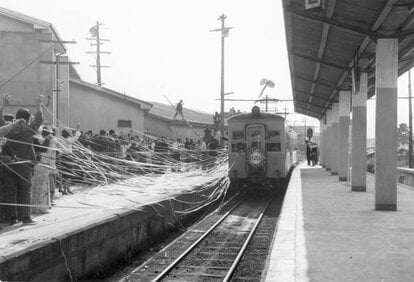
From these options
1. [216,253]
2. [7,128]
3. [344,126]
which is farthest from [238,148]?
[7,128]

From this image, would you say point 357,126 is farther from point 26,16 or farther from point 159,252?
point 26,16

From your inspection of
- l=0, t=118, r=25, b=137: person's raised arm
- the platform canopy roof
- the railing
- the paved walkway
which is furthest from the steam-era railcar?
l=0, t=118, r=25, b=137: person's raised arm

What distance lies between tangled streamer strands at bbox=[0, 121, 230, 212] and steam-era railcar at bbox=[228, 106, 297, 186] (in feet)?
2.51

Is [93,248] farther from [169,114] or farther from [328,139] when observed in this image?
[169,114]

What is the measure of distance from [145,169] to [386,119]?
541 centimetres

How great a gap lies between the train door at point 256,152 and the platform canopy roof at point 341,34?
266 centimetres

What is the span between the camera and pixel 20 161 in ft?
28.9

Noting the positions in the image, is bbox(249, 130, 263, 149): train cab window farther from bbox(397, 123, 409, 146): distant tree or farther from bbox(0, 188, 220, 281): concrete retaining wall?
bbox(397, 123, 409, 146): distant tree

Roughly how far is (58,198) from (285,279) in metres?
7.67

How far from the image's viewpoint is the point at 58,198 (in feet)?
41.9

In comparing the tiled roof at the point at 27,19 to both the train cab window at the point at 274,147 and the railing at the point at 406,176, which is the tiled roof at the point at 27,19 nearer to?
the train cab window at the point at 274,147

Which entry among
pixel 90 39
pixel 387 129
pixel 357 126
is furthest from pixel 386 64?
pixel 90 39

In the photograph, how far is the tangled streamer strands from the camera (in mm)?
10367

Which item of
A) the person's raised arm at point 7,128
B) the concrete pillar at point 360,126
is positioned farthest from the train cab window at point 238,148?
the person's raised arm at point 7,128
